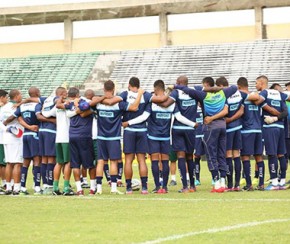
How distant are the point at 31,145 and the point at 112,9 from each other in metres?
44.3

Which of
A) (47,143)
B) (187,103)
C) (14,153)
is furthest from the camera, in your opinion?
(14,153)

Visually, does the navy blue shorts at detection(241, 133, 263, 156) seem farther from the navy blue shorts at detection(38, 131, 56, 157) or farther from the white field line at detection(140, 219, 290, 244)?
the white field line at detection(140, 219, 290, 244)

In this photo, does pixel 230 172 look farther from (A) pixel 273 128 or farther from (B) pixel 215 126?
(A) pixel 273 128

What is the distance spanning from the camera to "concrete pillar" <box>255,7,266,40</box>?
196 feet

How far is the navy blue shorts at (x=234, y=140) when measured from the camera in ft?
59.7

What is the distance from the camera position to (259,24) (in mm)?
59938

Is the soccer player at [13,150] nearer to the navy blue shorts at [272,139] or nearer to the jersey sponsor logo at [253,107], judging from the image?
the jersey sponsor logo at [253,107]

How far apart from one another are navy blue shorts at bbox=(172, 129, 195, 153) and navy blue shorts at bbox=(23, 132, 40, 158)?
2620 millimetres

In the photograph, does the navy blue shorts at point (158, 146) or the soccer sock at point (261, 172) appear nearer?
the navy blue shorts at point (158, 146)

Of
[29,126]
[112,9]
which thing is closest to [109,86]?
[29,126]

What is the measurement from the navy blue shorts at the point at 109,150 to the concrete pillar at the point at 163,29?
146ft

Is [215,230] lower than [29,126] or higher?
lower

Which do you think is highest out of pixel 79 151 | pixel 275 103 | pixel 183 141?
pixel 275 103

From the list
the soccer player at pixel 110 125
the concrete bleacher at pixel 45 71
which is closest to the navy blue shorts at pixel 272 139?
the soccer player at pixel 110 125
